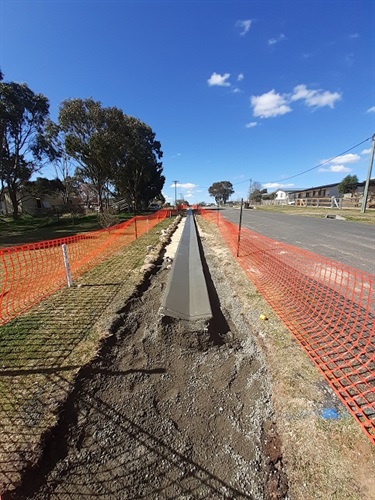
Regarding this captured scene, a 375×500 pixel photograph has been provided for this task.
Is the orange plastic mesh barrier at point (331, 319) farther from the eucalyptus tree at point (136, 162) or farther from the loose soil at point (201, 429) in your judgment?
the eucalyptus tree at point (136, 162)

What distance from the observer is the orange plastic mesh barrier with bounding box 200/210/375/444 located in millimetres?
2846

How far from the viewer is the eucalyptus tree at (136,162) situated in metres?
30.2

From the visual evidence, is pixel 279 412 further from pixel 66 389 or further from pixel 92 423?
pixel 66 389

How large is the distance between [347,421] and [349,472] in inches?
20.8

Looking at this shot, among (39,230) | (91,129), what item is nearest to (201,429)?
(39,230)

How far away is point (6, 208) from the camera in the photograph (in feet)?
151

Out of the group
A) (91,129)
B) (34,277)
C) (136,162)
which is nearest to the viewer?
(34,277)

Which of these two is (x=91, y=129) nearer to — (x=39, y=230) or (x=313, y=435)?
(x=39, y=230)

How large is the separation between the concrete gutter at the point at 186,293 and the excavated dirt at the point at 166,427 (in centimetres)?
76

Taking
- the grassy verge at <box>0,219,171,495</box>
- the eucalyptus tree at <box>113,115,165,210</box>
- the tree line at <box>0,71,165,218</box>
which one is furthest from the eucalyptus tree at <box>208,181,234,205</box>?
the grassy verge at <box>0,219,171,495</box>

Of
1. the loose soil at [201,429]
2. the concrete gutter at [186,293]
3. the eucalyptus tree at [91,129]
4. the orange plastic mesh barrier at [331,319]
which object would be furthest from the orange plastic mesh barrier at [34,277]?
the eucalyptus tree at [91,129]

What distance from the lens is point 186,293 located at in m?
5.98

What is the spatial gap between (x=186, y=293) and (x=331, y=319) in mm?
3091

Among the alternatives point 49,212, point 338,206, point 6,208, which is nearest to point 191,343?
point 338,206
